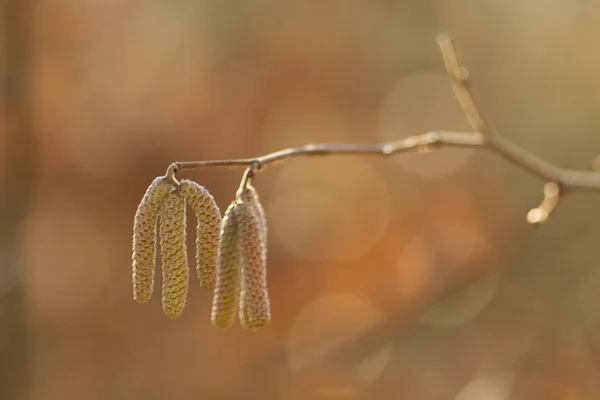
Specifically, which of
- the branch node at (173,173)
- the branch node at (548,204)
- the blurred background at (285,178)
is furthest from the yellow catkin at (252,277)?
the blurred background at (285,178)

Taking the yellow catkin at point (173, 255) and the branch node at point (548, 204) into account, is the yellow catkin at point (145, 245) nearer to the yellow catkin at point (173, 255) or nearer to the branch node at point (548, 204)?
the yellow catkin at point (173, 255)

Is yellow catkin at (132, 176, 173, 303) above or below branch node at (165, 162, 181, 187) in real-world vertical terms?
below

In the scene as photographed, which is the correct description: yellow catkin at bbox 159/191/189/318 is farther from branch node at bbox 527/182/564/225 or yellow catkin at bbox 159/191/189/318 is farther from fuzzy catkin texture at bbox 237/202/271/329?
branch node at bbox 527/182/564/225

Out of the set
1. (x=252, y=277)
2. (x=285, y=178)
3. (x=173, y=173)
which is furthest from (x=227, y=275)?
(x=285, y=178)

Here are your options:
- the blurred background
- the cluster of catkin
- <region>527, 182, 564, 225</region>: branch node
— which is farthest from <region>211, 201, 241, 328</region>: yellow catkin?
the blurred background

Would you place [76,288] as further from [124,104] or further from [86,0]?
[86,0]

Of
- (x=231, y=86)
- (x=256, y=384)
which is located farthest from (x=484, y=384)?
(x=231, y=86)

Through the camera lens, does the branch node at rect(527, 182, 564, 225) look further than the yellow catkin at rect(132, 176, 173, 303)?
Yes
